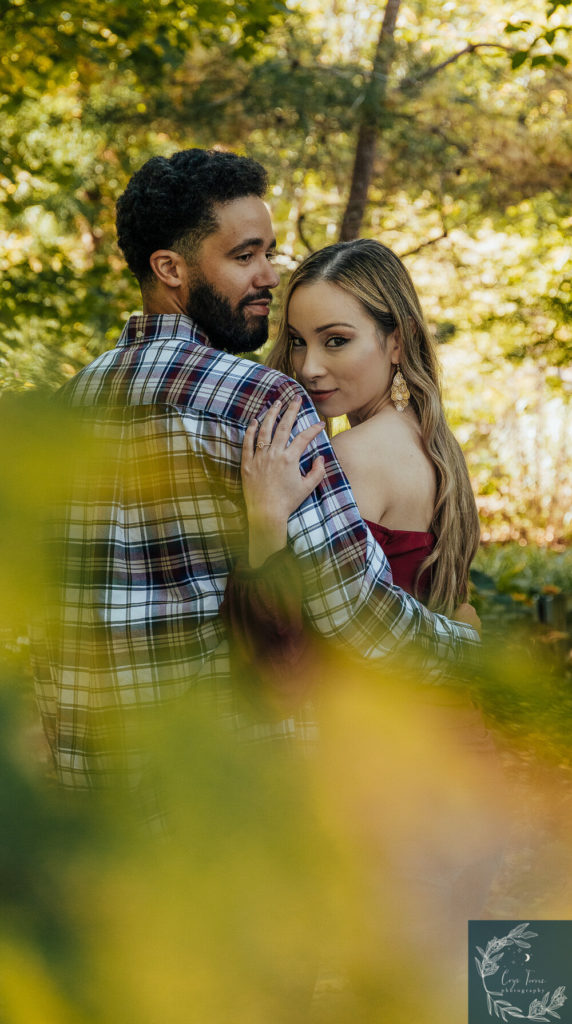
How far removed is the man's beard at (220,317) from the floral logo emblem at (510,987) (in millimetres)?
1294

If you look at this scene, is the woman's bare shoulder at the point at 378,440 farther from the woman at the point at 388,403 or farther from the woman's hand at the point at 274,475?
→ the woman's hand at the point at 274,475

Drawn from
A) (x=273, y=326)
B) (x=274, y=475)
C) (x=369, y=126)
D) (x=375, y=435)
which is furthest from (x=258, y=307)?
(x=369, y=126)

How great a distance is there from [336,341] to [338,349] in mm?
22

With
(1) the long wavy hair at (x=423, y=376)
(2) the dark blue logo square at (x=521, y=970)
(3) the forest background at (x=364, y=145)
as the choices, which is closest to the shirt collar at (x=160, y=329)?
(1) the long wavy hair at (x=423, y=376)

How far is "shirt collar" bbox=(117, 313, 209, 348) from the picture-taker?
6.01 ft

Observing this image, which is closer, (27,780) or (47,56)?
Result: (27,780)

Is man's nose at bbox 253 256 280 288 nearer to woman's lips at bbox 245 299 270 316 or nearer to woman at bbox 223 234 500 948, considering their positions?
woman's lips at bbox 245 299 270 316

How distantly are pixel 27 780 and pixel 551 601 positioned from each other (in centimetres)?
615

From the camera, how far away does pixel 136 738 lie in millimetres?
511

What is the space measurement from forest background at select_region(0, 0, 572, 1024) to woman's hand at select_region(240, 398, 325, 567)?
38cm

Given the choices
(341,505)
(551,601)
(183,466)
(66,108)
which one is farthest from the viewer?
(66,108)

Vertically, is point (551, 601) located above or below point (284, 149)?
below

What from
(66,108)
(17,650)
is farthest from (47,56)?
(17,650)

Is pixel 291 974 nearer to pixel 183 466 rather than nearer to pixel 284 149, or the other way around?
pixel 183 466
